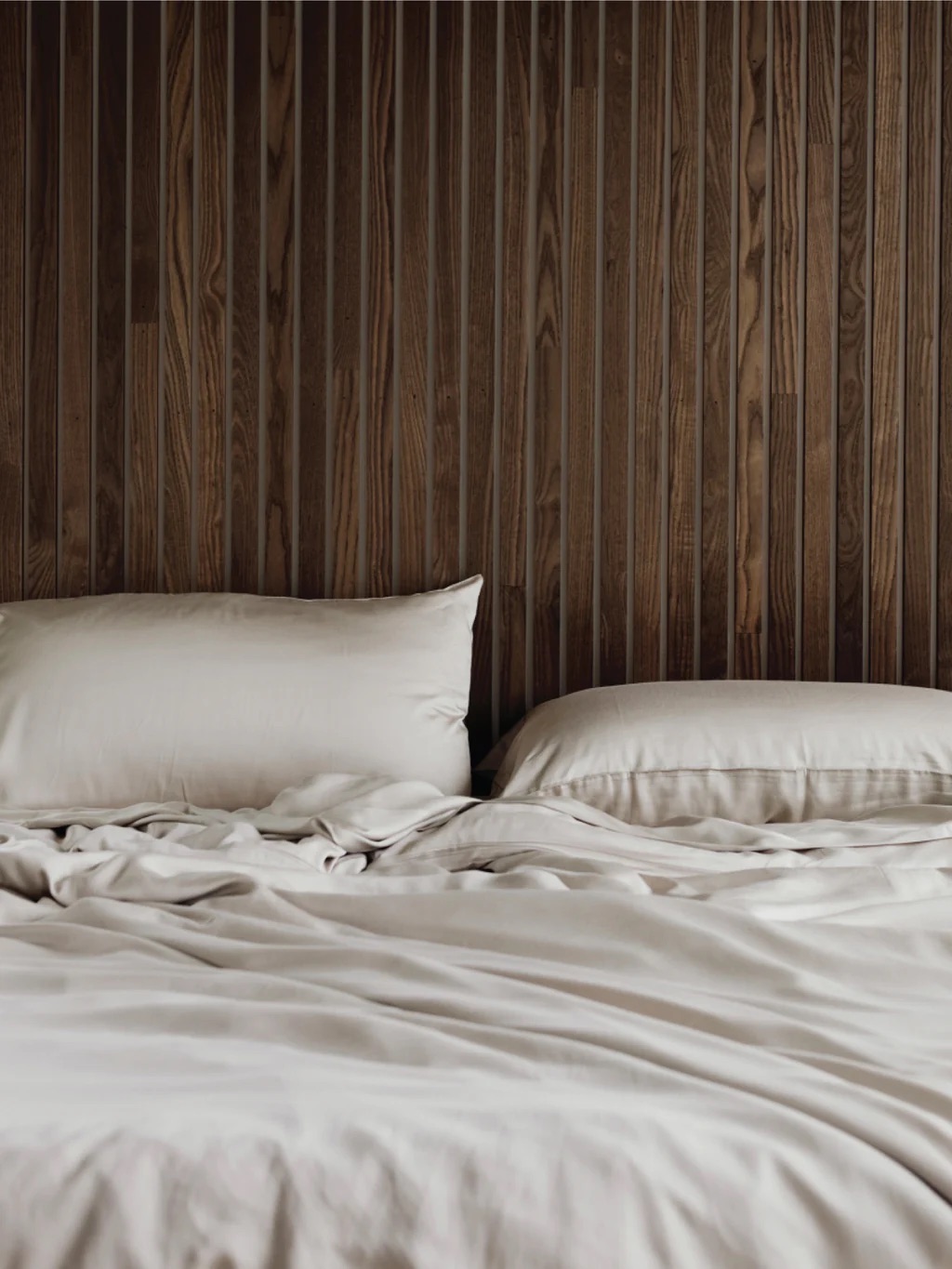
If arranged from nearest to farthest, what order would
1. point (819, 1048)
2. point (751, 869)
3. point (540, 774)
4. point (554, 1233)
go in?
point (554, 1233)
point (819, 1048)
point (751, 869)
point (540, 774)

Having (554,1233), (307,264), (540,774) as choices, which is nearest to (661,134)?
(307,264)

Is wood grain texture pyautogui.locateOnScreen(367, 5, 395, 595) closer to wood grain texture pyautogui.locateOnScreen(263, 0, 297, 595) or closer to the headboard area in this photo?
the headboard area

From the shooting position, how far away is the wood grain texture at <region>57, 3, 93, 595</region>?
7.11ft

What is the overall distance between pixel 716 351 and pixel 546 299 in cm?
35

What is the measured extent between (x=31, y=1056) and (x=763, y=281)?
192 cm

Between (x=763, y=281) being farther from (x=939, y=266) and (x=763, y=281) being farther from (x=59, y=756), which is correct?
(x=59, y=756)

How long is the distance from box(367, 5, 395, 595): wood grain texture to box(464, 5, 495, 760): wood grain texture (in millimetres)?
44

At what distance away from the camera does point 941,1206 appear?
591mm

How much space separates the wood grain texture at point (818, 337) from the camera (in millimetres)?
2131

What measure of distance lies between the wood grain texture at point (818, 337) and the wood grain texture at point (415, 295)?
2.06ft

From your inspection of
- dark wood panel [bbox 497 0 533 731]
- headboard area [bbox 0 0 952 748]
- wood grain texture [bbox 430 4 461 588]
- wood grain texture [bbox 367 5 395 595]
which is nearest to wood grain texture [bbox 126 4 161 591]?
headboard area [bbox 0 0 952 748]

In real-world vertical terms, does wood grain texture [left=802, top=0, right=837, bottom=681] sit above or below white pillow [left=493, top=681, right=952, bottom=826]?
above

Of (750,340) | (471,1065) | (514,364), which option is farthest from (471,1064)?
(750,340)

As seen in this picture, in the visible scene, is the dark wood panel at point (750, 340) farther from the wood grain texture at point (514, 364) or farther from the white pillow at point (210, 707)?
the white pillow at point (210, 707)
